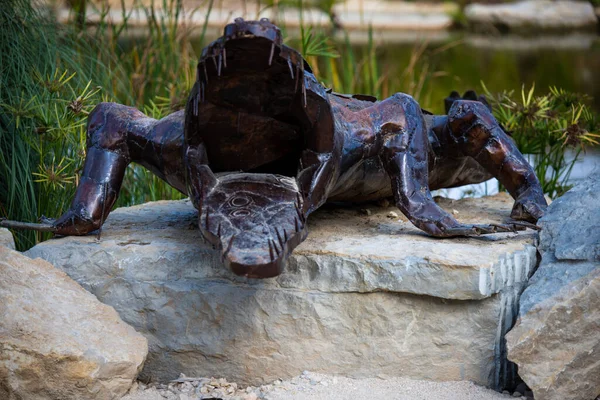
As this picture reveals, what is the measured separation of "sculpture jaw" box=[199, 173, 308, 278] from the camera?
2258 millimetres

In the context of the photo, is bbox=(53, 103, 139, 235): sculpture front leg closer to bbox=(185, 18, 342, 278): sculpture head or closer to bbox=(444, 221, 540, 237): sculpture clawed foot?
bbox=(185, 18, 342, 278): sculpture head

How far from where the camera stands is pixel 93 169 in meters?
2.95

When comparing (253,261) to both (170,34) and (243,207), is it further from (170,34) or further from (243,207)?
(170,34)

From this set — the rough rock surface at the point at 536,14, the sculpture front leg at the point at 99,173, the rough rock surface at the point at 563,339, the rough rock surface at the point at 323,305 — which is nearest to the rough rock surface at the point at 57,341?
the rough rock surface at the point at 323,305

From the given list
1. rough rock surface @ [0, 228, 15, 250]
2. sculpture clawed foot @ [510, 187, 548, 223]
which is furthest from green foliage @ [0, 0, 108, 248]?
sculpture clawed foot @ [510, 187, 548, 223]

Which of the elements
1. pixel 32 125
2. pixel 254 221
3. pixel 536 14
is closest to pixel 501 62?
pixel 536 14

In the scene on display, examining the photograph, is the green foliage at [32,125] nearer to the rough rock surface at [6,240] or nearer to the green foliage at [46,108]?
the green foliage at [46,108]

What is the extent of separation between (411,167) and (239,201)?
725 mm

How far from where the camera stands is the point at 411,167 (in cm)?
297

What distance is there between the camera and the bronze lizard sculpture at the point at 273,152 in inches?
92.4

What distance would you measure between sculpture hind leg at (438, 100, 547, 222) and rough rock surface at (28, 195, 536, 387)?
1.49 feet

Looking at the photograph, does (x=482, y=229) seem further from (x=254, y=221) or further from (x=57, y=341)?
(x=57, y=341)

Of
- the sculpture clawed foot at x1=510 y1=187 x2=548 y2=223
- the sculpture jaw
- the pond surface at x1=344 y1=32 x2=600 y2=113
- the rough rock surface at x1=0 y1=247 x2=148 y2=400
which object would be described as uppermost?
the sculpture jaw

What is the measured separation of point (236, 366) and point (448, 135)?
123 cm
